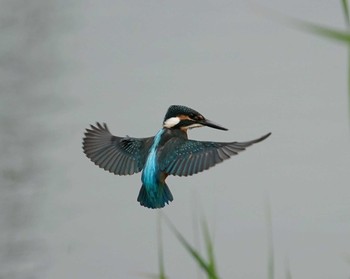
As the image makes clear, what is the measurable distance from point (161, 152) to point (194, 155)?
0.06 m

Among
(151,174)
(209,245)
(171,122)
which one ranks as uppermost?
(171,122)

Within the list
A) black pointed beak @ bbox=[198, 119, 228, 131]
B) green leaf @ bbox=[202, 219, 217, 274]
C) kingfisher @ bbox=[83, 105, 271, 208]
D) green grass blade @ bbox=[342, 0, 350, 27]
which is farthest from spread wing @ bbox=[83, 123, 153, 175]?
green grass blade @ bbox=[342, 0, 350, 27]

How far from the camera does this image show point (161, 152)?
1.35 metres

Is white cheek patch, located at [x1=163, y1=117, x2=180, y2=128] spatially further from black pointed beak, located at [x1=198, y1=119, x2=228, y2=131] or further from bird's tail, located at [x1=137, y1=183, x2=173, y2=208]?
bird's tail, located at [x1=137, y1=183, x2=173, y2=208]

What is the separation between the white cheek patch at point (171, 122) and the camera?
1361mm

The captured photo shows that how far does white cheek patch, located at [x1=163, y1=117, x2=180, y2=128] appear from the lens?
4.47 ft

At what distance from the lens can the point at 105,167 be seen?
4.46 feet

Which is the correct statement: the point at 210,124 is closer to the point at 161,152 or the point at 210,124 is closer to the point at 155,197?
the point at 161,152

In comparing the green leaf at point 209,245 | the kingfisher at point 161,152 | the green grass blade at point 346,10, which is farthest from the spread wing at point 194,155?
the green grass blade at point 346,10

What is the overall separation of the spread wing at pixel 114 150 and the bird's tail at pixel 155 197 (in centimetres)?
12

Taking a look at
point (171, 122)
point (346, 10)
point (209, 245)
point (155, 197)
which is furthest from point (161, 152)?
point (346, 10)

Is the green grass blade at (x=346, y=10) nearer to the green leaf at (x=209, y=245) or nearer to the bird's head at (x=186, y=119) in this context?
the green leaf at (x=209, y=245)

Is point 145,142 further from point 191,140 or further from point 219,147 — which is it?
point 219,147

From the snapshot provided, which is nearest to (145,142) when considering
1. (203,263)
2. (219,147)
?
(219,147)
